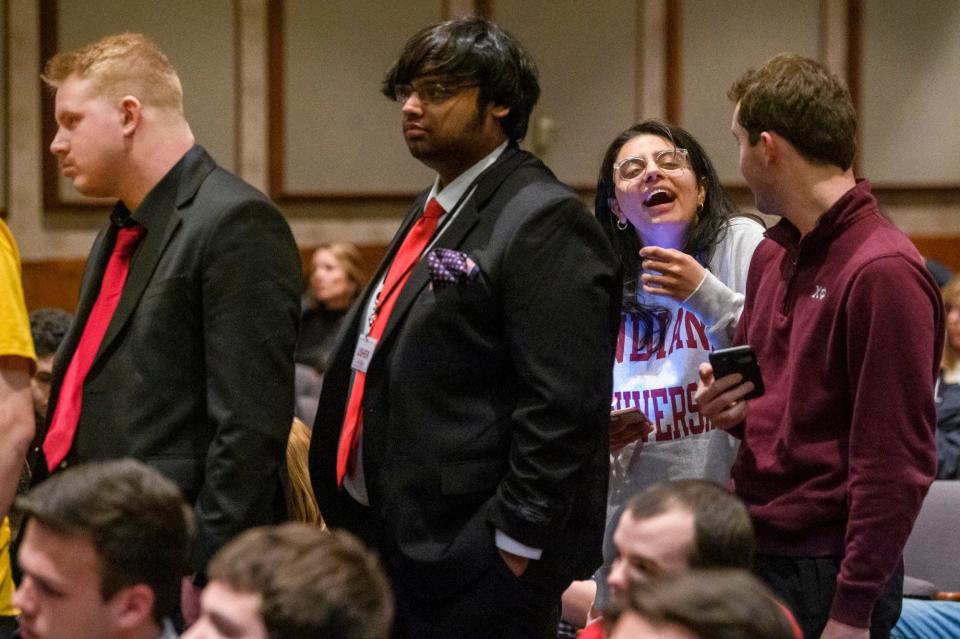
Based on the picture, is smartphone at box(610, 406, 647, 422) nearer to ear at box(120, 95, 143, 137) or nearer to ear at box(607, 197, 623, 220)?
ear at box(607, 197, 623, 220)

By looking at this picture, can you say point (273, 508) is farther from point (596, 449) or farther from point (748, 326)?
point (748, 326)

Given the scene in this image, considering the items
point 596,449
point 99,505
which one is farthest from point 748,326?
point 99,505

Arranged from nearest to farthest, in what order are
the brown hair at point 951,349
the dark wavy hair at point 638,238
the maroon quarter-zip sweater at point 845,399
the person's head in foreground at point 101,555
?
the person's head in foreground at point 101,555, the maroon quarter-zip sweater at point 845,399, the dark wavy hair at point 638,238, the brown hair at point 951,349

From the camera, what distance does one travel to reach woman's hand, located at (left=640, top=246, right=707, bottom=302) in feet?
8.45

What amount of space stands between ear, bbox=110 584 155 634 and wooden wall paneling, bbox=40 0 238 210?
520cm

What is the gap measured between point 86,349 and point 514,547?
0.83 metres

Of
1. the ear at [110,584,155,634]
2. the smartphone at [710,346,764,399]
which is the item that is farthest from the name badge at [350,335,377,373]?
the ear at [110,584,155,634]

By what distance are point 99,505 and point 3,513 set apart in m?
0.77

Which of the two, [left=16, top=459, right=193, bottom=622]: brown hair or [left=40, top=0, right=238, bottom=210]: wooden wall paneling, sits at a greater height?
[left=40, top=0, right=238, bottom=210]: wooden wall paneling

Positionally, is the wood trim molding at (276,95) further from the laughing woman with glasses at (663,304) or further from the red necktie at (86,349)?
the red necktie at (86,349)

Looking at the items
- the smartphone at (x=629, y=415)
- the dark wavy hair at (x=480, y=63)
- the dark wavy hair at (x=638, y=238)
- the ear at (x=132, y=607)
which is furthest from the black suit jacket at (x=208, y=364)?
the dark wavy hair at (x=638, y=238)

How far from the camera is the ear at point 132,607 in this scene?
1829 millimetres

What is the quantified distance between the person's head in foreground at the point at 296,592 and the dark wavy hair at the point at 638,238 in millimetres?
1312

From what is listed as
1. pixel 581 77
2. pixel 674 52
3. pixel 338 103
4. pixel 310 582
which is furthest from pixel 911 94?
pixel 310 582
